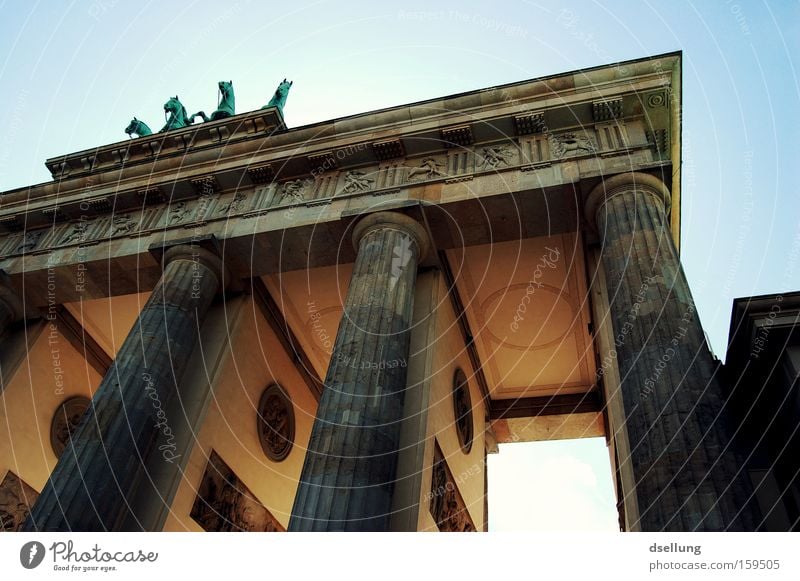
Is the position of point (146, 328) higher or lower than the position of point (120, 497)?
higher

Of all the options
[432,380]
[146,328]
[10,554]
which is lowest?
[10,554]

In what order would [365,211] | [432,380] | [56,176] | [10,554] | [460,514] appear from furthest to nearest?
[56,176]
[460,514]
[365,211]
[432,380]
[10,554]

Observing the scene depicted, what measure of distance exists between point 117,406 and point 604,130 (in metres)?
10.4

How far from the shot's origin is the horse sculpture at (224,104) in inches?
706

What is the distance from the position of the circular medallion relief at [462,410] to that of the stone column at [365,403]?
3783 mm

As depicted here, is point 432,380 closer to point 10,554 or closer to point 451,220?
point 451,220

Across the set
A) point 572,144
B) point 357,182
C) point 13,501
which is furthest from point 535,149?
point 13,501

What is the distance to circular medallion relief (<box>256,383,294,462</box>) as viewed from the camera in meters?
14.5

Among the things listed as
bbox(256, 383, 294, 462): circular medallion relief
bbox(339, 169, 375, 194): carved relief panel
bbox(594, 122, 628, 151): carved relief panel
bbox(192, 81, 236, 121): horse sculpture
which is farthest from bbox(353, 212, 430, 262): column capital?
bbox(192, 81, 236, 121): horse sculpture

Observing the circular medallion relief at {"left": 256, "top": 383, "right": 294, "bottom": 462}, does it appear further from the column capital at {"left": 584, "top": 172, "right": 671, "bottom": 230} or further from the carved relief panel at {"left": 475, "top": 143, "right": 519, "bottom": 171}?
the column capital at {"left": 584, "top": 172, "right": 671, "bottom": 230}


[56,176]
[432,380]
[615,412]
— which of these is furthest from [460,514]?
[56,176]

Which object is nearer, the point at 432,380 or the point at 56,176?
the point at 432,380

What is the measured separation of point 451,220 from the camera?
11.4 metres

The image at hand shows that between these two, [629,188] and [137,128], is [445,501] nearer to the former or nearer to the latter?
[629,188]
